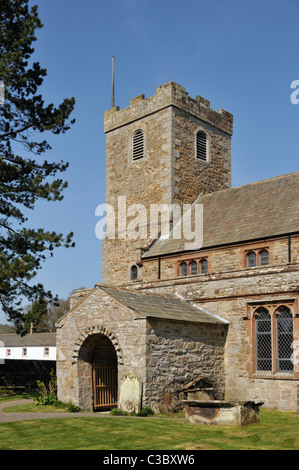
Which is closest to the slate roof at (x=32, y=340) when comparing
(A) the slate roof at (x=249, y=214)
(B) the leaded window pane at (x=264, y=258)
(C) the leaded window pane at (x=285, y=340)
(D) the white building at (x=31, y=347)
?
(D) the white building at (x=31, y=347)

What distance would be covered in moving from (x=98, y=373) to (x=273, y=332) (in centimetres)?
659

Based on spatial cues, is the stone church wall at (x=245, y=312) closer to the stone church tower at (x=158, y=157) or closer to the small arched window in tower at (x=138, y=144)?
the stone church tower at (x=158, y=157)

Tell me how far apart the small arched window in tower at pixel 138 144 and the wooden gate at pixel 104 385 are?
14.9m

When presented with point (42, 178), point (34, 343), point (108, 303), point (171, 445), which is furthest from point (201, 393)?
point (34, 343)

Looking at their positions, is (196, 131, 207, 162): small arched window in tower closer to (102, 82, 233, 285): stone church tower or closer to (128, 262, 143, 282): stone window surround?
(102, 82, 233, 285): stone church tower

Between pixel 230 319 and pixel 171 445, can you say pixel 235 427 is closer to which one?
pixel 171 445

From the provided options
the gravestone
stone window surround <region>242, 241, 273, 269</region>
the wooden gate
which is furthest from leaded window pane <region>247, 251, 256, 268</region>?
the gravestone

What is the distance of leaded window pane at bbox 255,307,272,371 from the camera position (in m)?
18.2

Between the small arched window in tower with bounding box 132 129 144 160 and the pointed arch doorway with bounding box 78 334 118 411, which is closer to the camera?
the pointed arch doorway with bounding box 78 334 118 411

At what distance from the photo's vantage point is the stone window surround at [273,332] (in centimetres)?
1742

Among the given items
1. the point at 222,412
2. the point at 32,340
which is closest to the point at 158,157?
the point at 222,412

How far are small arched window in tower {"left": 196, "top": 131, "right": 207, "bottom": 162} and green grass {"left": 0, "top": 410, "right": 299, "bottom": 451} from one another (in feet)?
64.6

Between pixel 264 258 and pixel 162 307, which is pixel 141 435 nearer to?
pixel 162 307
